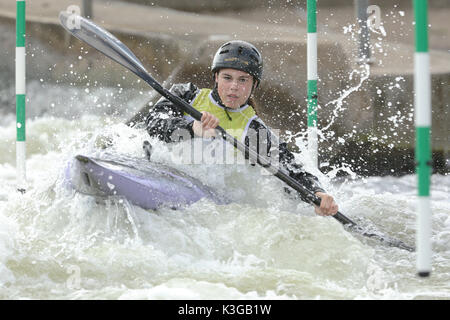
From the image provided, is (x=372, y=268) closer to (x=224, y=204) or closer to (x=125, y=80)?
(x=224, y=204)

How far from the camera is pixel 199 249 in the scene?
9.51 feet

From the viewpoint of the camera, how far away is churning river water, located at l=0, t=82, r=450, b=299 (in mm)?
2553

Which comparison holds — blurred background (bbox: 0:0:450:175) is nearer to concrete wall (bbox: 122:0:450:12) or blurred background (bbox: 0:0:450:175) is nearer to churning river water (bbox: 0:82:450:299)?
concrete wall (bbox: 122:0:450:12)

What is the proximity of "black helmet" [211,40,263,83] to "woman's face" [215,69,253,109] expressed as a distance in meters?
0.04

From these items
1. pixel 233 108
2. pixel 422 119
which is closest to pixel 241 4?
pixel 233 108

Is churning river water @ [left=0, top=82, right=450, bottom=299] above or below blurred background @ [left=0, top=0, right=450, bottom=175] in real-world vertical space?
below

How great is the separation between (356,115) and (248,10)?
182 cm

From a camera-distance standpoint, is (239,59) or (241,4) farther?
(241,4)

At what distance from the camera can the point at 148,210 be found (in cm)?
303

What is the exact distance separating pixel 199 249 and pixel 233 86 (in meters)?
1.04

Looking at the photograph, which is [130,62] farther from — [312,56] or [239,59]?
[312,56]

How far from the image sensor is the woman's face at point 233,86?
3.54 m

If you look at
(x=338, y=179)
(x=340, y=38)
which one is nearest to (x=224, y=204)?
(x=338, y=179)

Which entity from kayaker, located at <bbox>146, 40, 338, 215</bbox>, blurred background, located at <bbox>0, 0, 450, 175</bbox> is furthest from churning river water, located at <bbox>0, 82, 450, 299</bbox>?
blurred background, located at <bbox>0, 0, 450, 175</bbox>
